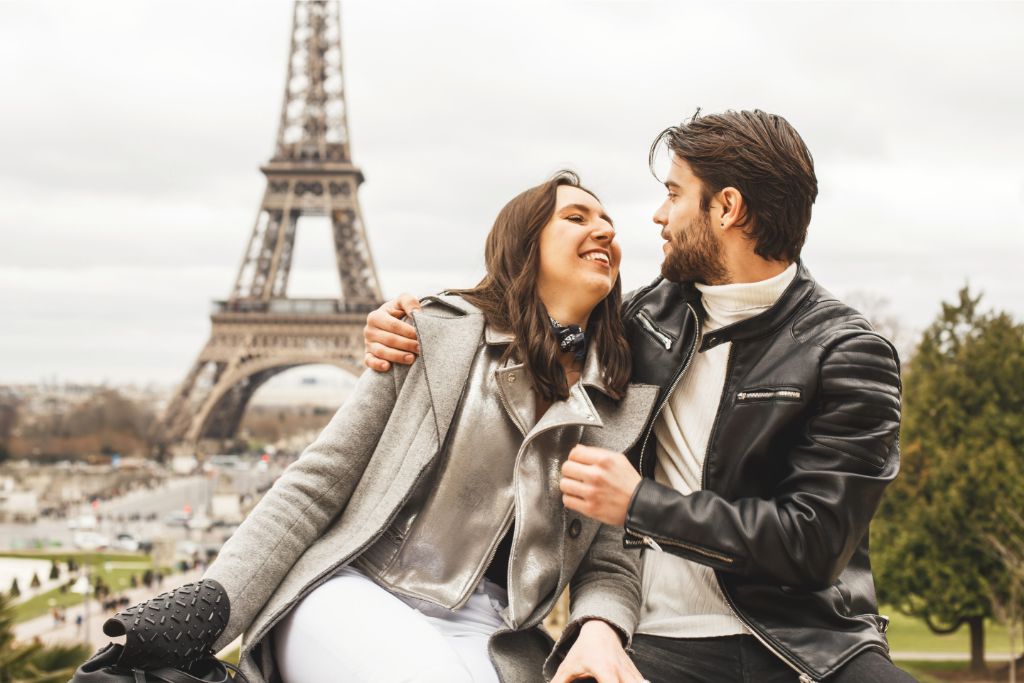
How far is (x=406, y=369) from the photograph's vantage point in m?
2.96

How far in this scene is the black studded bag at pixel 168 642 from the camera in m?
2.33

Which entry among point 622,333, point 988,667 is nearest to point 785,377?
point 622,333

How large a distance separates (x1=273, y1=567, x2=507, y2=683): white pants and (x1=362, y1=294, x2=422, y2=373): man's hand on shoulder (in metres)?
0.57

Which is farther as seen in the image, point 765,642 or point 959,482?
point 959,482

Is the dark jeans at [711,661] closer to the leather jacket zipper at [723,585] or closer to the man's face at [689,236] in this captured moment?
the leather jacket zipper at [723,585]

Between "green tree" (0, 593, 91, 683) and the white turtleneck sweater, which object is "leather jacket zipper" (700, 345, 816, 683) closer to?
the white turtleneck sweater

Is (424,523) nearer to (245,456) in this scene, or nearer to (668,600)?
(668,600)

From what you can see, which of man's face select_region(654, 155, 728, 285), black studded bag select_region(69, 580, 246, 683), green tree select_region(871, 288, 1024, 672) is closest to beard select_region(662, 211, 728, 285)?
man's face select_region(654, 155, 728, 285)

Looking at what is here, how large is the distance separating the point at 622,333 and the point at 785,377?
1.87 feet

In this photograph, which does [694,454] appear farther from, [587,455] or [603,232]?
[603,232]

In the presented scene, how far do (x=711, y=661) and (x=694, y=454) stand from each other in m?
0.53

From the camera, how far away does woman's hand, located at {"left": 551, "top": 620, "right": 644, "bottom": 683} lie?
2.50 m

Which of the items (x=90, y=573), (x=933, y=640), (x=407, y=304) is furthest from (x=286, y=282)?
(x=407, y=304)

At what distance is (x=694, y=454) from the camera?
288 cm
